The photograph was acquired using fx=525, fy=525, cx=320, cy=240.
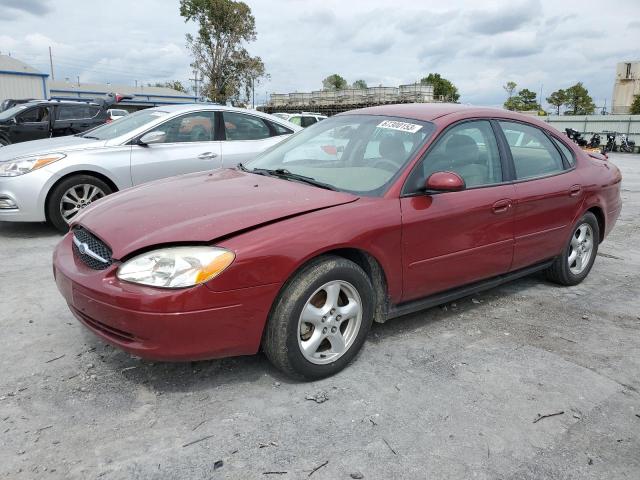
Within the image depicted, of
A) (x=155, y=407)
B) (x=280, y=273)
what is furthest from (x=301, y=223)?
Answer: (x=155, y=407)

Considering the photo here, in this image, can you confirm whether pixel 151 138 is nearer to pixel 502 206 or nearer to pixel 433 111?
pixel 433 111

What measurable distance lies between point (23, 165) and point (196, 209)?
12.6 feet

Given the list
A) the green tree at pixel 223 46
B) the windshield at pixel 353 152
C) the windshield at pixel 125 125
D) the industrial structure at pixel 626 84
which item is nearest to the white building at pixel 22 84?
the green tree at pixel 223 46

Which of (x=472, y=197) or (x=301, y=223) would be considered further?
(x=472, y=197)

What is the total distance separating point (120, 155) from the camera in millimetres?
6109

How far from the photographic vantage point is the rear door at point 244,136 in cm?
670

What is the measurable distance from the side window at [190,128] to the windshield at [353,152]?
2722 millimetres

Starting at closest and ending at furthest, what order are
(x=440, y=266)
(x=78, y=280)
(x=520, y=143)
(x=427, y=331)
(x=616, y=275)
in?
(x=78, y=280)
(x=440, y=266)
(x=427, y=331)
(x=520, y=143)
(x=616, y=275)

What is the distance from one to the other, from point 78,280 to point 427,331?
2.23 metres

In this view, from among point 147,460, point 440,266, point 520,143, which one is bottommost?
point 147,460

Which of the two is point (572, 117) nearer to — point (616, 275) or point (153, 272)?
point (616, 275)

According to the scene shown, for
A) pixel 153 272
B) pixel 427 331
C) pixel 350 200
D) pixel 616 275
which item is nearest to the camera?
pixel 153 272

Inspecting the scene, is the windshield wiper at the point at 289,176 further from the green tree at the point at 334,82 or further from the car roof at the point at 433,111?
the green tree at the point at 334,82

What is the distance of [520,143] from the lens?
4109mm
